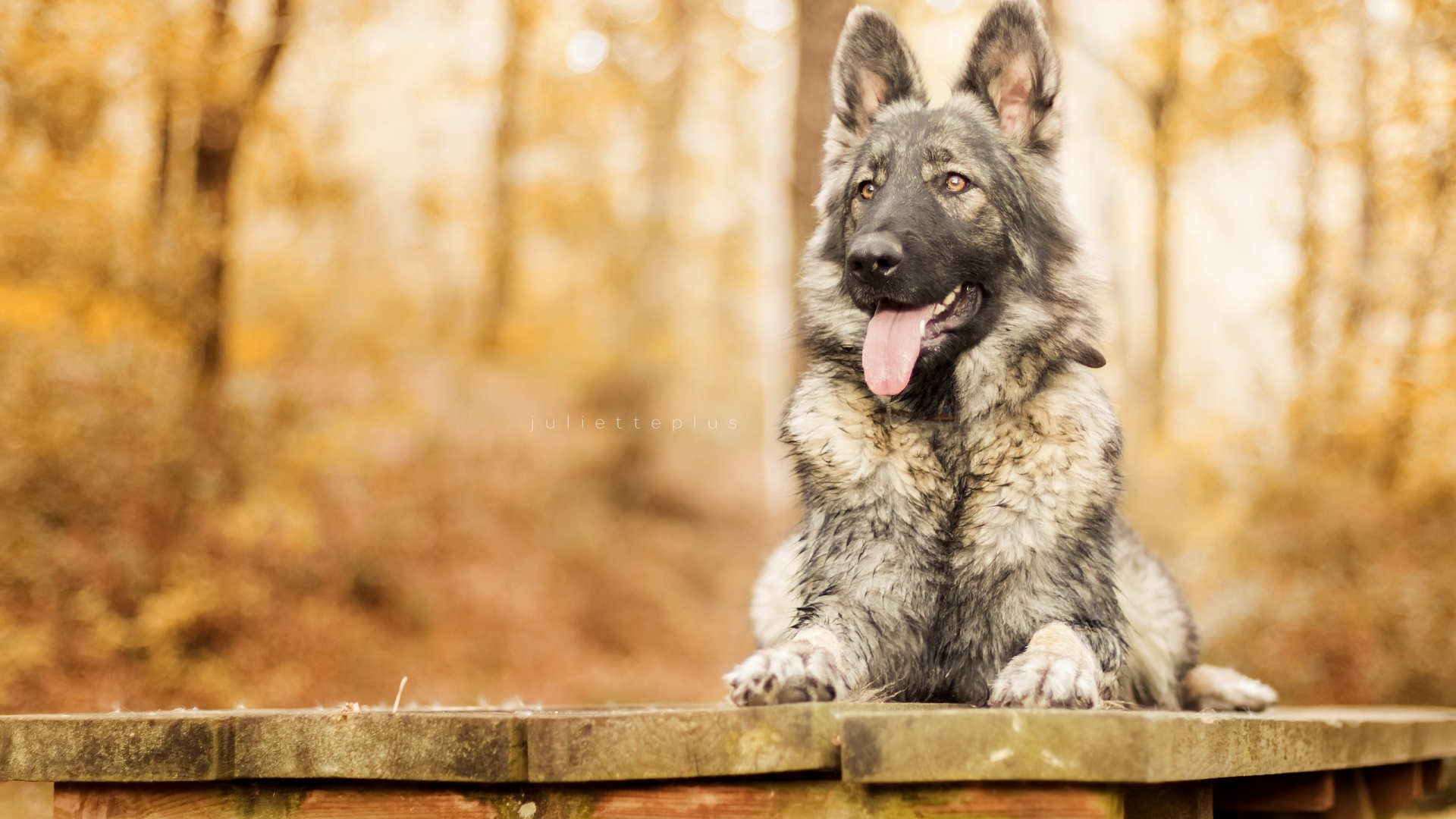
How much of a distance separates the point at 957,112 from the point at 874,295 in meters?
0.85

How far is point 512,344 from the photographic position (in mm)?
16844

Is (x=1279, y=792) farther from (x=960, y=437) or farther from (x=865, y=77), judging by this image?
(x=865, y=77)

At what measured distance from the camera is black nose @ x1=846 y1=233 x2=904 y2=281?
305 centimetres

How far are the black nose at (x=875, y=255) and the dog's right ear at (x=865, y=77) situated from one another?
2.71 feet

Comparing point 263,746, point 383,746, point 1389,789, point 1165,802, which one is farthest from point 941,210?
point 1389,789

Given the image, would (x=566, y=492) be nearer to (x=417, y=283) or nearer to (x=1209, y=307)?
(x=417, y=283)

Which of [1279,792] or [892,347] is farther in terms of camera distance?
[1279,792]

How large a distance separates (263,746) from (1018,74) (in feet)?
9.98

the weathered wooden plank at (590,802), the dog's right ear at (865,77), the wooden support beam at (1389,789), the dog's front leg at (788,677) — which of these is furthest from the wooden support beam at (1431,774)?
the dog's right ear at (865,77)

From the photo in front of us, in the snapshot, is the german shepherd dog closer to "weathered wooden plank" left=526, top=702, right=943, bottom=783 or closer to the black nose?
the black nose

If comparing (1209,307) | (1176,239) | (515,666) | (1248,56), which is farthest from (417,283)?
(1209,307)

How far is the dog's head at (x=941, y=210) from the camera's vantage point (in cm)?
317

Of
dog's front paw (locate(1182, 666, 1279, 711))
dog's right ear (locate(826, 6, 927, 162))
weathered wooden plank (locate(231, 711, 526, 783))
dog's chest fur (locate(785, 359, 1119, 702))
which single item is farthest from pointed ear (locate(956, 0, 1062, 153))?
weathered wooden plank (locate(231, 711, 526, 783))

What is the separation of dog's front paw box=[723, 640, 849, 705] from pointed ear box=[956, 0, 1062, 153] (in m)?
2.03
